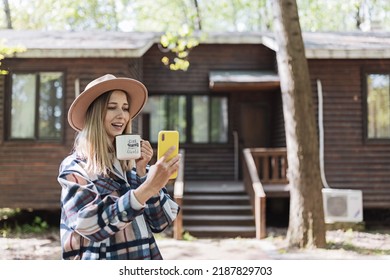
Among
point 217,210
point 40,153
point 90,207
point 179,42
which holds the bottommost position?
point 217,210

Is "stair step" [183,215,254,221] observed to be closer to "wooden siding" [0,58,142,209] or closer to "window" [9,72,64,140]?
"wooden siding" [0,58,142,209]

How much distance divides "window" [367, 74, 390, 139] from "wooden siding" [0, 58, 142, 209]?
12.3ft

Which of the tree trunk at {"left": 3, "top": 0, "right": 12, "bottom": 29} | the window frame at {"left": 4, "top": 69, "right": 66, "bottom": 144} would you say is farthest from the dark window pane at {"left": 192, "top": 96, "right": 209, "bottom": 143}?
the tree trunk at {"left": 3, "top": 0, "right": 12, "bottom": 29}

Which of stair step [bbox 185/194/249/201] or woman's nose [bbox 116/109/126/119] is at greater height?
woman's nose [bbox 116/109/126/119]

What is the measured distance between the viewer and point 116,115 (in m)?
1.49

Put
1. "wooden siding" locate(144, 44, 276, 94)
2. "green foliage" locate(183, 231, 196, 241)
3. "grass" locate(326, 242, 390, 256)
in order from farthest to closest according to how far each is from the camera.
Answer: "wooden siding" locate(144, 44, 276, 94) → "green foliage" locate(183, 231, 196, 241) → "grass" locate(326, 242, 390, 256)

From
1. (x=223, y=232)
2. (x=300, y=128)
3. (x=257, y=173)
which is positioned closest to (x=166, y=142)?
(x=300, y=128)

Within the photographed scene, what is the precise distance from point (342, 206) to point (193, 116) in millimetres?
3889

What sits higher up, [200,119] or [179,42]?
[179,42]

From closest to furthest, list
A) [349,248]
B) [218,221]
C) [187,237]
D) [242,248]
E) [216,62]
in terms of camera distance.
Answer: [349,248] → [242,248] → [187,237] → [218,221] → [216,62]

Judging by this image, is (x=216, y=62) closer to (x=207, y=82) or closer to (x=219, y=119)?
(x=207, y=82)

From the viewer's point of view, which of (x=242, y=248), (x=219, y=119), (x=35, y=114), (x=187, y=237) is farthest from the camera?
(x=219, y=119)

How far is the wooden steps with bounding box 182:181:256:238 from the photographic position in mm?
5523
